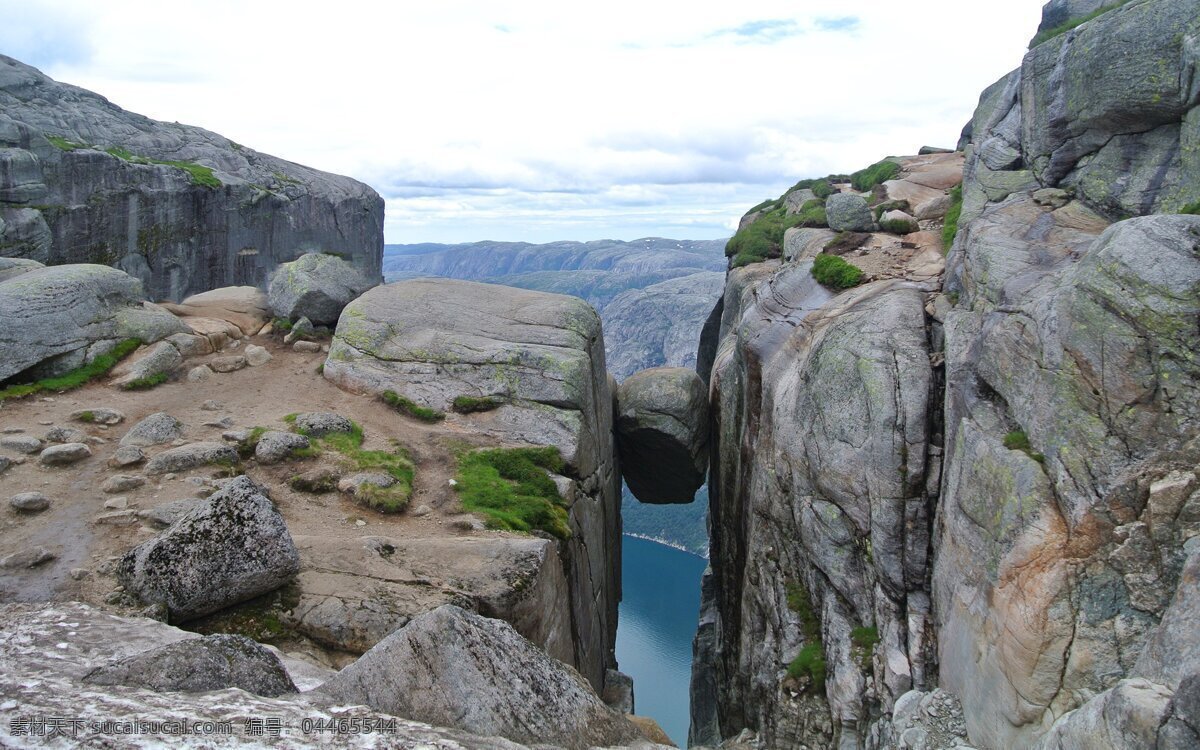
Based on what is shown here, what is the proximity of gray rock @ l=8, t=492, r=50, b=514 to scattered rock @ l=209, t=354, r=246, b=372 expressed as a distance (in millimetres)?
11267

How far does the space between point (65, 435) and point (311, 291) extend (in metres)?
12.8

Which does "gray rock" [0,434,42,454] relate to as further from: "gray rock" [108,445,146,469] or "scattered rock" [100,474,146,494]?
"scattered rock" [100,474,146,494]

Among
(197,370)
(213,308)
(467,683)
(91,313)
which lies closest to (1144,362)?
(467,683)

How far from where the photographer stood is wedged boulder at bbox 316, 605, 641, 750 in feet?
32.3

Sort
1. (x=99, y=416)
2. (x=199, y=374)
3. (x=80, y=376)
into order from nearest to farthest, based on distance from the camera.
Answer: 1. (x=99, y=416)
2. (x=80, y=376)
3. (x=199, y=374)

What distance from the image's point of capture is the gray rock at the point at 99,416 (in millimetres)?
22281

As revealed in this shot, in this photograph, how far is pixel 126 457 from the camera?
19844 millimetres

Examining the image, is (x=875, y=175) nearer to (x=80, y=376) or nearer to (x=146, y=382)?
(x=146, y=382)

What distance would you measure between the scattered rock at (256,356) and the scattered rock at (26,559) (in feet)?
48.8

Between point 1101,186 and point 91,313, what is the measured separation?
32.2 m

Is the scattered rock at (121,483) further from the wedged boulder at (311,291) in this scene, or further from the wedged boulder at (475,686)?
the wedged boulder at (311,291)

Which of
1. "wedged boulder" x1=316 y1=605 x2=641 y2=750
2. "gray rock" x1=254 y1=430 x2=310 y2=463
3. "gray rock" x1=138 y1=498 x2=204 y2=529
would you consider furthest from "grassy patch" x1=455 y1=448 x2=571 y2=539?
"wedged boulder" x1=316 y1=605 x2=641 y2=750

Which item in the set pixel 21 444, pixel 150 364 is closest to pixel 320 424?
pixel 21 444

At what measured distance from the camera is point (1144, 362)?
522 inches
